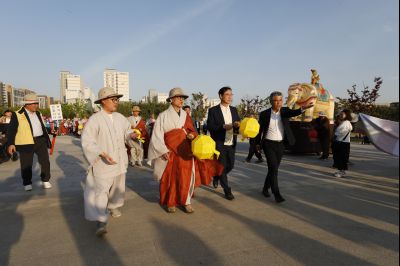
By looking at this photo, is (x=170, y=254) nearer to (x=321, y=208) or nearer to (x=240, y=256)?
(x=240, y=256)

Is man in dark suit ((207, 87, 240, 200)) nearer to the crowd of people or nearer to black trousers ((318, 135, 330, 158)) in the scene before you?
the crowd of people

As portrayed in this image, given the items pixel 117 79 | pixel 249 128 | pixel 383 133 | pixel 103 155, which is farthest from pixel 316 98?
pixel 117 79

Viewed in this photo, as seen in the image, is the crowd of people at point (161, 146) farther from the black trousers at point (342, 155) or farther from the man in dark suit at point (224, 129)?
the black trousers at point (342, 155)

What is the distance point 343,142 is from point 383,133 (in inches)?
225

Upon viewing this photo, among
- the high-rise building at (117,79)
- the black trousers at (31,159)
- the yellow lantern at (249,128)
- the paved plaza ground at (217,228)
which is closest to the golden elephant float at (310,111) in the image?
the paved plaza ground at (217,228)

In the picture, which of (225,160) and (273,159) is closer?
(273,159)

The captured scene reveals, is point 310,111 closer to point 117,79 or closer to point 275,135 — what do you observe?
point 275,135

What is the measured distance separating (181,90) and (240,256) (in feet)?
8.31

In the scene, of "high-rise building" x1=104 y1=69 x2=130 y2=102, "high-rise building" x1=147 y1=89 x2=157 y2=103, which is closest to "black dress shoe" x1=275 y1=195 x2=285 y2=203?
"high-rise building" x1=147 y1=89 x2=157 y2=103

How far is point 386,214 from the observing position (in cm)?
412

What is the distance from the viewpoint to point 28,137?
546 cm

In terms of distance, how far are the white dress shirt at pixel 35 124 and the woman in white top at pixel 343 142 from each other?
A: 6.38 meters

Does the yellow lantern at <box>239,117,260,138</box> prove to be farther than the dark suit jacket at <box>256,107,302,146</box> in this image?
No

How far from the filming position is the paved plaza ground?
115 inches
